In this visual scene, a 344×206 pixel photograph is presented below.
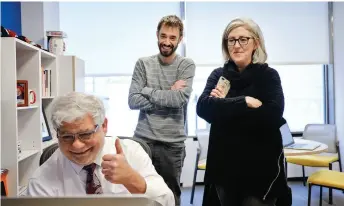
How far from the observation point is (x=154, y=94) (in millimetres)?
2076

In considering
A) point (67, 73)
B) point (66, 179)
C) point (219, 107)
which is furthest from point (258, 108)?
point (67, 73)

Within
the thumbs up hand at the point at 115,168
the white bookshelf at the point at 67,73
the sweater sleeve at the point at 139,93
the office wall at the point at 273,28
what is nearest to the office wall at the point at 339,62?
the office wall at the point at 273,28

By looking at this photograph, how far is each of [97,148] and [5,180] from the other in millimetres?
1120

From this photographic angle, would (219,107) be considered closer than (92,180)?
No

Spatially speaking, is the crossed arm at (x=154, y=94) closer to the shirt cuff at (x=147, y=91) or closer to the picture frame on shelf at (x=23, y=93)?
the shirt cuff at (x=147, y=91)

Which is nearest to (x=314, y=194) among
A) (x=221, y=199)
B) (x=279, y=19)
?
(x=279, y=19)

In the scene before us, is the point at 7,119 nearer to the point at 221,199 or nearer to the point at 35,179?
the point at 35,179

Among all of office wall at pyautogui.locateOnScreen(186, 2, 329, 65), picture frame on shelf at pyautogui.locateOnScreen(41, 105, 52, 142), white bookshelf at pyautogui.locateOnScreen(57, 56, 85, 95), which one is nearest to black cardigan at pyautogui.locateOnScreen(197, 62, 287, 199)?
picture frame on shelf at pyautogui.locateOnScreen(41, 105, 52, 142)

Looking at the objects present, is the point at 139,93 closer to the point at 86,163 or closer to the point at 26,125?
the point at 86,163

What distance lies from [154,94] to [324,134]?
3078 mm

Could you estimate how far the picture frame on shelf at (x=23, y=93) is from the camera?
240cm

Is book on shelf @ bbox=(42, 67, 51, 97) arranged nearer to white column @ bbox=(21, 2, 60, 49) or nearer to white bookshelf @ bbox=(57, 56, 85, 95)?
white bookshelf @ bbox=(57, 56, 85, 95)

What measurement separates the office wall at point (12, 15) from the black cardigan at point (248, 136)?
255cm

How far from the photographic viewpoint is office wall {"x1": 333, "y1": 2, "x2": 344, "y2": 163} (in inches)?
171
